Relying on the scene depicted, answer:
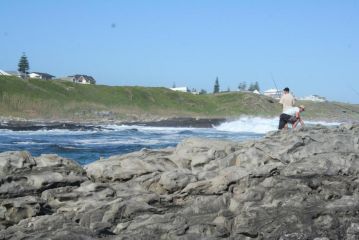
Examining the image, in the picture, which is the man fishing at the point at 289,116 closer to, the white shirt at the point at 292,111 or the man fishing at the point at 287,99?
the white shirt at the point at 292,111

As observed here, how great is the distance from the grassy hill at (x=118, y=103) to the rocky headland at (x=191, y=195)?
52.7 meters

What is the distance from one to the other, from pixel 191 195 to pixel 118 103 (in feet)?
282

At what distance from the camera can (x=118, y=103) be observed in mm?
97125

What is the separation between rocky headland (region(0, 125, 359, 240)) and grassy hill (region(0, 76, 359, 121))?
52.7 metres

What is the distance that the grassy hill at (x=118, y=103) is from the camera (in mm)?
81375

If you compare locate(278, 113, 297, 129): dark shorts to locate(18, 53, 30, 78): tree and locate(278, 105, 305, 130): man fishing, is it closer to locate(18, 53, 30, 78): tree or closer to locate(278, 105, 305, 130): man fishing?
locate(278, 105, 305, 130): man fishing

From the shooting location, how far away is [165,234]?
10.6 metres

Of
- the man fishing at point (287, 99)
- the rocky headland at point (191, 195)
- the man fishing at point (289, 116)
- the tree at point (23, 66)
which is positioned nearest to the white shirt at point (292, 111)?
the man fishing at point (289, 116)

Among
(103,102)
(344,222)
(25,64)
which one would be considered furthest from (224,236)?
(25,64)

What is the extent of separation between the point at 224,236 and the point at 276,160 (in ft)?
9.40

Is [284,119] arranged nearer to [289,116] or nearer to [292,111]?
[289,116]

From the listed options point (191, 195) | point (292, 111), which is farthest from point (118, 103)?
point (191, 195)

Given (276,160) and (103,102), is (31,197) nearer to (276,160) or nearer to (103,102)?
(276,160)

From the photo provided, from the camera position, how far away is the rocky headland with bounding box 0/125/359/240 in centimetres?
1070
